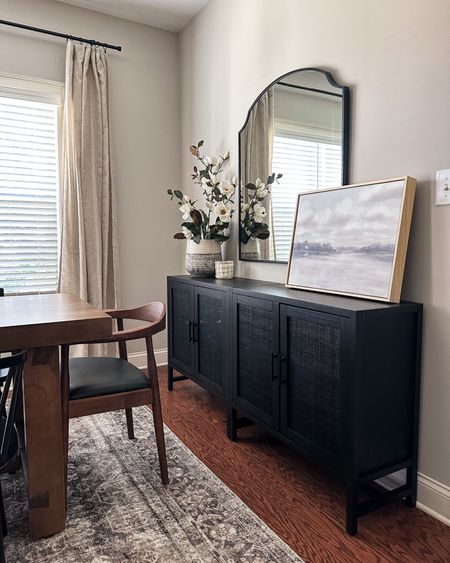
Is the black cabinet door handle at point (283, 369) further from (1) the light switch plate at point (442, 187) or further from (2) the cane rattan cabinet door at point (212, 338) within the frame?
(1) the light switch plate at point (442, 187)

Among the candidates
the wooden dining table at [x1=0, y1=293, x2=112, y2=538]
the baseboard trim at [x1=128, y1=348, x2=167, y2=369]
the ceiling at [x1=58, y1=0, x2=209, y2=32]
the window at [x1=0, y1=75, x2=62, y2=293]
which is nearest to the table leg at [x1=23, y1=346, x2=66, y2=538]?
the wooden dining table at [x1=0, y1=293, x2=112, y2=538]

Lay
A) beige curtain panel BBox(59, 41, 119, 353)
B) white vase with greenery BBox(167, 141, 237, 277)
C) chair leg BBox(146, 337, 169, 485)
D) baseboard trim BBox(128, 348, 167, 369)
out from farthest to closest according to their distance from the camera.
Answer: baseboard trim BBox(128, 348, 167, 369)
beige curtain panel BBox(59, 41, 119, 353)
white vase with greenery BBox(167, 141, 237, 277)
chair leg BBox(146, 337, 169, 485)

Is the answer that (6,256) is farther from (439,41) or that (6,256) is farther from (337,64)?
(439,41)

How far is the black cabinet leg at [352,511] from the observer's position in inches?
64.1

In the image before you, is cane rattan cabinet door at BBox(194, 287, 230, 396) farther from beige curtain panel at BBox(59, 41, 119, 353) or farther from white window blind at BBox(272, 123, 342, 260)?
beige curtain panel at BBox(59, 41, 119, 353)

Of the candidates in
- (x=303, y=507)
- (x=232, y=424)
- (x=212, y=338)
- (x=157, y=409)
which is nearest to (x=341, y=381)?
(x=303, y=507)

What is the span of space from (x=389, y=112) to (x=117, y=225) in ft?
7.61

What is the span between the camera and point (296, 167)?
2445 mm

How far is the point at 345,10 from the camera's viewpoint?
6.84 ft

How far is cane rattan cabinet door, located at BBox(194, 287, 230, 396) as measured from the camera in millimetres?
2479

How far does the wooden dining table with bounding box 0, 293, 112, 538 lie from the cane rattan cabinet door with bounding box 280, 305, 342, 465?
799 mm

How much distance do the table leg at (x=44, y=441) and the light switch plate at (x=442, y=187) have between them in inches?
61.7

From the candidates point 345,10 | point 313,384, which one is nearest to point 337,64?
point 345,10

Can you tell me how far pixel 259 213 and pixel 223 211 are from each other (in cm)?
27
